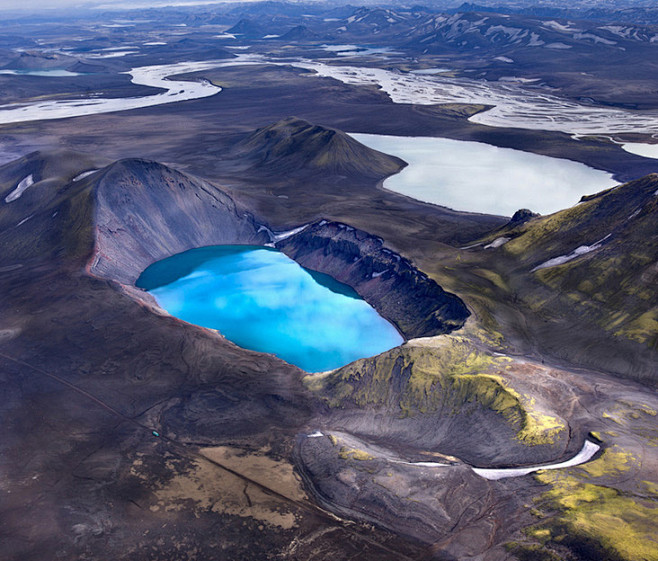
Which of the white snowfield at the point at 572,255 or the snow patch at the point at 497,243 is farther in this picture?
the snow patch at the point at 497,243

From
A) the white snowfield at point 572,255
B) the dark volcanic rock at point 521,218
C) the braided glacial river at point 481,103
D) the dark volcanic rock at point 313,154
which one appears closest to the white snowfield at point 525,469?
the white snowfield at point 572,255

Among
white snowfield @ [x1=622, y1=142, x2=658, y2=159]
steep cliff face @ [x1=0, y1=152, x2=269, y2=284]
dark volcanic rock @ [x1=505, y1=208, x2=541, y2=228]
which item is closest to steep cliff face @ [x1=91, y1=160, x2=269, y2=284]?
steep cliff face @ [x1=0, y1=152, x2=269, y2=284]

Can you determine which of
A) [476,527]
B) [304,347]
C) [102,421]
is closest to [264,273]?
[304,347]

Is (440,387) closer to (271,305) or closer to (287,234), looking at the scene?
(271,305)

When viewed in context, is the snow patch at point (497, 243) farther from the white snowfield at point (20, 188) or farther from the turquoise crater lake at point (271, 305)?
the white snowfield at point (20, 188)

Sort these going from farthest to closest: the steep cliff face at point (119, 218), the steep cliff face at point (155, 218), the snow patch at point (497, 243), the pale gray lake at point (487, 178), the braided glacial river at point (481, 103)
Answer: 1. the braided glacial river at point (481, 103)
2. the pale gray lake at point (487, 178)
3. the steep cliff face at point (155, 218)
4. the snow patch at point (497, 243)
5. the steep cliff face at point (119, 218)

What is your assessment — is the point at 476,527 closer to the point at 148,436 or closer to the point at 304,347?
the point at 148,436

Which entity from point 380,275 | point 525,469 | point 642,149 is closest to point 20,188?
point 380,275

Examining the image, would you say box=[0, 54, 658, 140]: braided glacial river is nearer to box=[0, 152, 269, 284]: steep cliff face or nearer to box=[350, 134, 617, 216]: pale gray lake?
box=[350, 134, 617, 216]: pale gray lake
